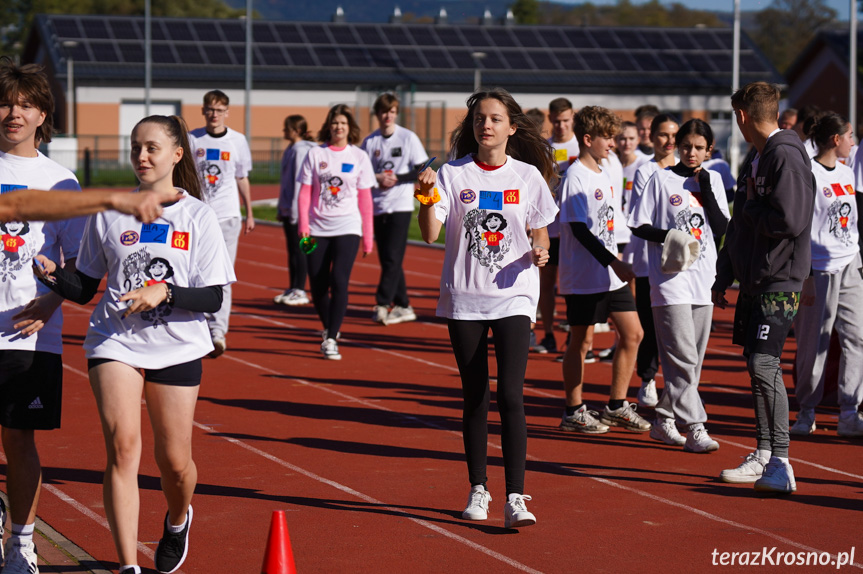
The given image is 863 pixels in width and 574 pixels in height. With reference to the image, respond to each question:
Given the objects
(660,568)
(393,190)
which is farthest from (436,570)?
(393,190)

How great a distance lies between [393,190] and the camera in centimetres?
1297

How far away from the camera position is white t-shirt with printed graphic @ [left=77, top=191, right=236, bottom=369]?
4824mm

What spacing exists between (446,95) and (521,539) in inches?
2102

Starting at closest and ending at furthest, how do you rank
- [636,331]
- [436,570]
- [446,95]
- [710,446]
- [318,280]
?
[436,570] → [710,446] → [636,331] → [318,280] → [446,95]

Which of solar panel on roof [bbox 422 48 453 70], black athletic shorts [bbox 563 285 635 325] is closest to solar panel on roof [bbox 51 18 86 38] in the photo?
solar panel on roof [bbox 422 48 453 70]

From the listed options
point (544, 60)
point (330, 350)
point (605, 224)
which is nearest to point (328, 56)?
point (544, 60)

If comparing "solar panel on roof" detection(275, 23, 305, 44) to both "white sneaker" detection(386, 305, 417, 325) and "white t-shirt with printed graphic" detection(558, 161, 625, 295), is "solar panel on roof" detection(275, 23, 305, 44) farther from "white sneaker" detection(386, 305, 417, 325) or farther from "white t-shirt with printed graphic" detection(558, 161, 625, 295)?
"white t-shirt with printed graphic" detection(558, 161, 625, 295)

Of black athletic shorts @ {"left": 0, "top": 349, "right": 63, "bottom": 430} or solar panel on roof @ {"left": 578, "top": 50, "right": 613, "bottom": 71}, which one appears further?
solar panel on roof @ {"left": 578, "top": 50, "right": 613, "bottom": 71}

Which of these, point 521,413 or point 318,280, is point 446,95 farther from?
point 521,413

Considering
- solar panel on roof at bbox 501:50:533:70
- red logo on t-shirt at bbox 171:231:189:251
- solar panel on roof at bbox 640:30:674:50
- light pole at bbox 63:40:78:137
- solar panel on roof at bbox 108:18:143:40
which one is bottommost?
red logo on t-shirt at bbox 171:231:189:251

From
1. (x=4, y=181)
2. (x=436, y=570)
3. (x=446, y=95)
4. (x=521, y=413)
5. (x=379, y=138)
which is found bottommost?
(x=436, y=570)

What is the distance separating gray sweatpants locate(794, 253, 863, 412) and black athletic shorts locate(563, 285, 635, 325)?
1.17m

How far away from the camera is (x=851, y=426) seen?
8.02 m

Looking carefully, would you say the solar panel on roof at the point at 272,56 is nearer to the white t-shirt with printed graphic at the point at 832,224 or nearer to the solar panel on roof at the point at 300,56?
the solar panel on roof at the point at 300,56
